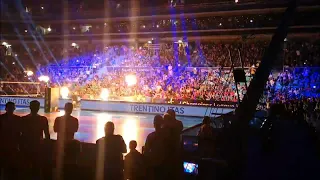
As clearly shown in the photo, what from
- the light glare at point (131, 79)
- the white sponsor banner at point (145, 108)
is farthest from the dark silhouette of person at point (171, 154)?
Answer: the light glare at point (131, 79)

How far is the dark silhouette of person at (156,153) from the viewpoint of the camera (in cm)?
482

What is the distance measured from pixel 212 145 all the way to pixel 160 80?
17.8 metres

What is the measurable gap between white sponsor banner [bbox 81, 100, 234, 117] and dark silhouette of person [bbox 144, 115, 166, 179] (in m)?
13.1

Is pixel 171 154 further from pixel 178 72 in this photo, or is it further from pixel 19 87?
pixel 19 87

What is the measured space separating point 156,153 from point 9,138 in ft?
7.83

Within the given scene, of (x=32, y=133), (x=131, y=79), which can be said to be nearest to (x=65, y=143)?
(x=32, y=133)

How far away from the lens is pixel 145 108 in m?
20.3

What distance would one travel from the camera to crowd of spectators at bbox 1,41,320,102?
19.9m

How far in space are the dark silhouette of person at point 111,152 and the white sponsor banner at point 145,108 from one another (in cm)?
1332

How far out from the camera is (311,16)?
81.6 feet

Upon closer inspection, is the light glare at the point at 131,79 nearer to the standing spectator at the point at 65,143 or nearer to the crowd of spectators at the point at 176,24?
the crowd of spectators at the point at 176,24

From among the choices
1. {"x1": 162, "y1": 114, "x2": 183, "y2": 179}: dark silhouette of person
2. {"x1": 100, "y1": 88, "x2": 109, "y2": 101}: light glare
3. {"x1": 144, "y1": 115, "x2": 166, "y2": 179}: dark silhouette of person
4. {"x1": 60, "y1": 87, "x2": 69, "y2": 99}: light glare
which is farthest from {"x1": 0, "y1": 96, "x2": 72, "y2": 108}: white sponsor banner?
{"x1": 162, "y1": 114, "x2": 183, "y2": 179}: dark silhouette of person

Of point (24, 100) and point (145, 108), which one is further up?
point (24, 100)

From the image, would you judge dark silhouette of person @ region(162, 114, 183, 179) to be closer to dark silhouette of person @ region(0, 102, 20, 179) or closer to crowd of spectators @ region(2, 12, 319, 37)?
dark silhouette of person @ region(0, 102, 20, 179)
